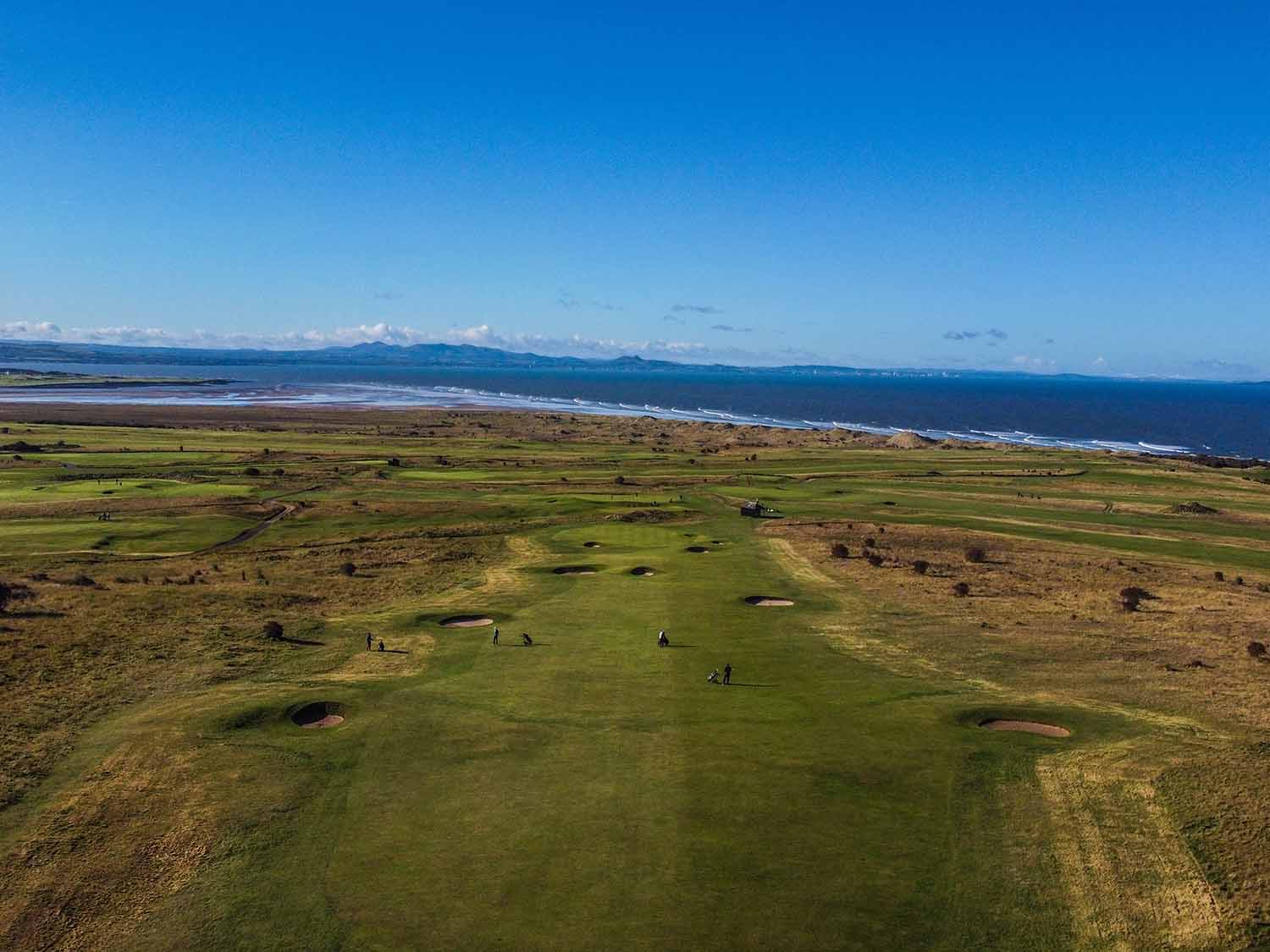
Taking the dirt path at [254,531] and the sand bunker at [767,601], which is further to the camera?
the dirt path at [254,531]

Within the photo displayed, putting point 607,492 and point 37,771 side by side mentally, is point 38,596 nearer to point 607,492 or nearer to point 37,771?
point 37,771

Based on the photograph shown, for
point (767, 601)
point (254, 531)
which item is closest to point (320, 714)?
point (767, 601)

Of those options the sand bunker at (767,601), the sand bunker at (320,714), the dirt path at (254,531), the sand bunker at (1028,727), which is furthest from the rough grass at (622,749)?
the dirt path at (254,531)

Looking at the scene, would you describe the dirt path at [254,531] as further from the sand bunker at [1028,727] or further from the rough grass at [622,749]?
the sand bunker at [1028,727]

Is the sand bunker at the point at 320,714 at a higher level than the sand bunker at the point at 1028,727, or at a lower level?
lower

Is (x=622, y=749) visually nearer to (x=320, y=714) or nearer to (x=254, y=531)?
(x=320, y=714)
